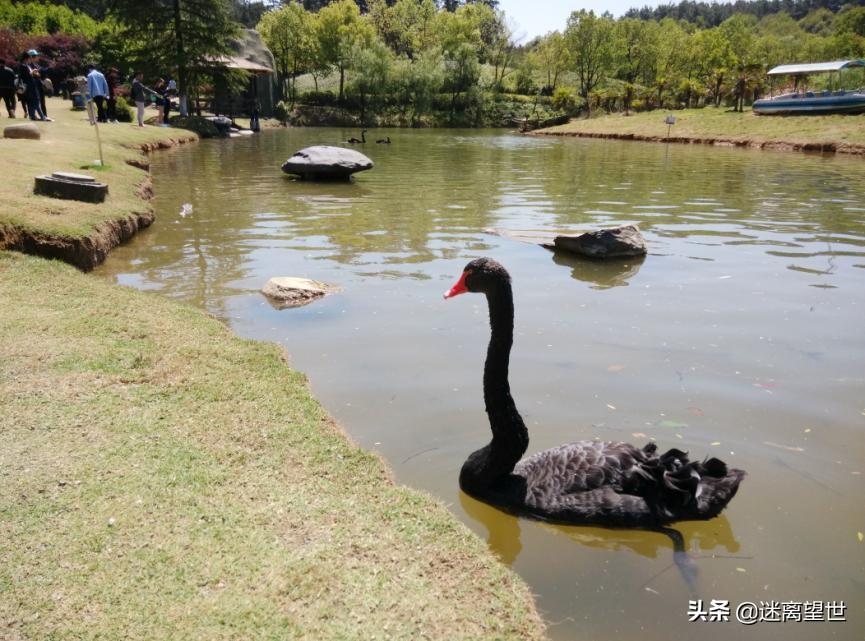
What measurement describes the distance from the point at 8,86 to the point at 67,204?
14888 mm

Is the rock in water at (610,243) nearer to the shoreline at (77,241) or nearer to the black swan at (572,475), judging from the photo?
the black swan at (572,475)

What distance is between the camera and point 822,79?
46.9 metres

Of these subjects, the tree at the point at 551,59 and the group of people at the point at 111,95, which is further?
the tree at the point at 551,59

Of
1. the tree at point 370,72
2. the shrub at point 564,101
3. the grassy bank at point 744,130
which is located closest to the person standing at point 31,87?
the grassy bank at point 744,130

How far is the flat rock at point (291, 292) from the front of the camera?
7.91 m

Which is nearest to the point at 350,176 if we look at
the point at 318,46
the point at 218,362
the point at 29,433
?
the point at 218,362

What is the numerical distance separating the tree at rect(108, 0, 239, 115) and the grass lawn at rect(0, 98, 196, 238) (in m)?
16.7

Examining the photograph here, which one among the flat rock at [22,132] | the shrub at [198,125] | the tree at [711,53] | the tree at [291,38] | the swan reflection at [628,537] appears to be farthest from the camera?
the tree at [291,38]

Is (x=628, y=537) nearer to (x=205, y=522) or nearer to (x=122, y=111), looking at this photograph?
(x=205, y=522)

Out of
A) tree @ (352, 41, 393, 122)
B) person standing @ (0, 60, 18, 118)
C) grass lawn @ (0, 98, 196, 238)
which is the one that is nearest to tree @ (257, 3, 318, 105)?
tree @ (352, 41, 393, 122)

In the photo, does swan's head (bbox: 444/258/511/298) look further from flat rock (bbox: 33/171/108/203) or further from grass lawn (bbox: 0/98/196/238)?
flat rock (bbox: 33/171/108/203)

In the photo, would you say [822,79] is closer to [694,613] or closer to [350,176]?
[350,176]

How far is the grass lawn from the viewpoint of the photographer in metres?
8.83

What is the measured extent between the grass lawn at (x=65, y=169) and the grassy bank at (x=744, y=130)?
97.3 feet
